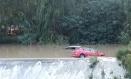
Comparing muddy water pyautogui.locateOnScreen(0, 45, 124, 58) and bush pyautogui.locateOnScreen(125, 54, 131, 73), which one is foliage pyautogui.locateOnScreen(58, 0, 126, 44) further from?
bush pyautogui.locateOnScreen(125, 54, 131, 73)

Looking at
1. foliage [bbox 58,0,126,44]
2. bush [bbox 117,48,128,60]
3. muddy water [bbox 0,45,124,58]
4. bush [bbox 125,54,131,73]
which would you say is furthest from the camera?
foliage [bbox 58,0,126,44]

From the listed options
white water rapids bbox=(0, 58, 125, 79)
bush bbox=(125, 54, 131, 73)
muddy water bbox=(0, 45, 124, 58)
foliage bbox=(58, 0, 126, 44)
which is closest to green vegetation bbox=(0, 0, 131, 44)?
foliage bbox=(58, 0, 126, 44)

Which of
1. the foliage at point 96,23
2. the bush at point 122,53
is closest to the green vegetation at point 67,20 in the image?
the foliage at point 96,23

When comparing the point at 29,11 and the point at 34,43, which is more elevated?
the point at 29,11

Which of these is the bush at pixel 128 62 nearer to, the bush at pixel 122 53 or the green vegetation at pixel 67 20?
the bush at pixel 122 53

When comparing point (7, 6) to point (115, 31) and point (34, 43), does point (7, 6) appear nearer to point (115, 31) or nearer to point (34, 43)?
point (34, 43)

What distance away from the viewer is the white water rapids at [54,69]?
14.9 metres

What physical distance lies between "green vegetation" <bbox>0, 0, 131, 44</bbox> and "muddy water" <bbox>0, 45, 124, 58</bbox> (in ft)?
4.84

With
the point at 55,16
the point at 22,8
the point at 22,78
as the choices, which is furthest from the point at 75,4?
the point at 22,78

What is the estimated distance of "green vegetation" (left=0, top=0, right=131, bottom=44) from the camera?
32.3 m

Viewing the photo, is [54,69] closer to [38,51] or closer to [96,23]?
[38,51]

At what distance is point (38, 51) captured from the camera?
94.1 ft

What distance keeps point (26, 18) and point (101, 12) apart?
5.40 m

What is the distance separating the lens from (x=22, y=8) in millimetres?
32938
